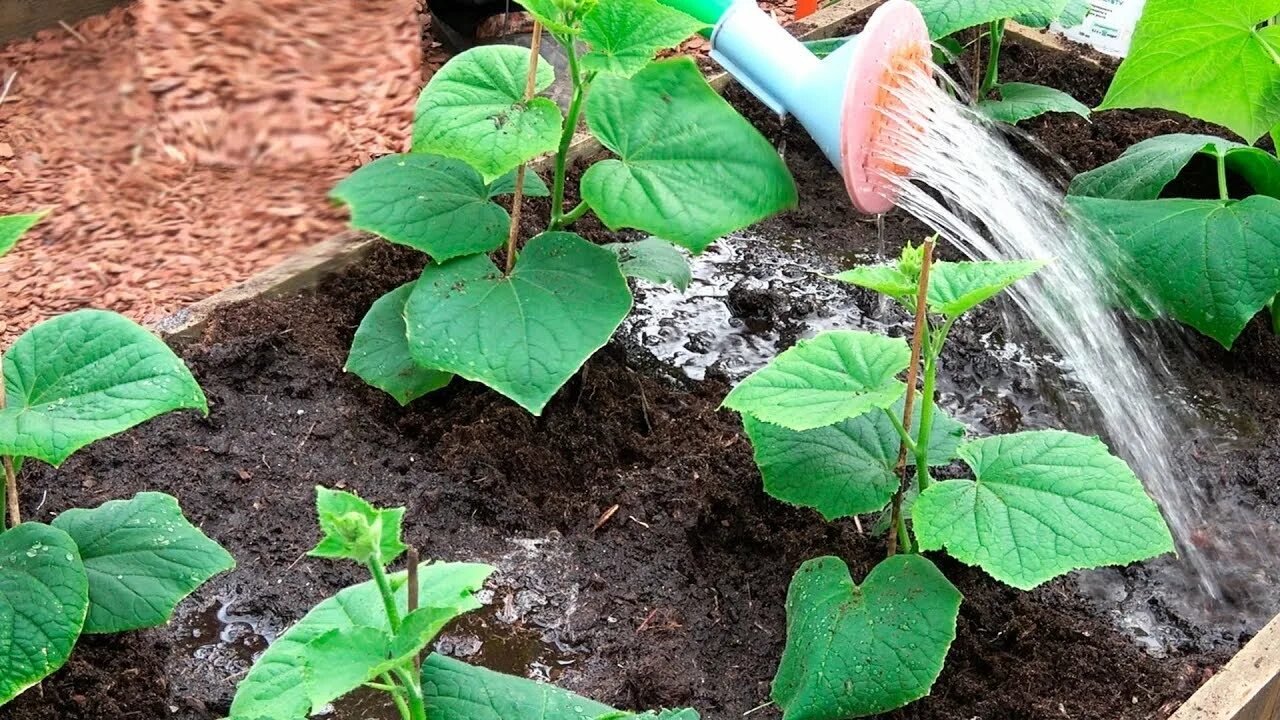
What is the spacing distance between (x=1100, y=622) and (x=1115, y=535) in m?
0.49

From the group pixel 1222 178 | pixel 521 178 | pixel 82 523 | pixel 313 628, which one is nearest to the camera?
pixel 313 628

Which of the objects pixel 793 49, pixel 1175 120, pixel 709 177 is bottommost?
pixel 1175 120

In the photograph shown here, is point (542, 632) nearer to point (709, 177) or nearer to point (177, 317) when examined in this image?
point (709, 177)

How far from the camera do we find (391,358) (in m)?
2.44

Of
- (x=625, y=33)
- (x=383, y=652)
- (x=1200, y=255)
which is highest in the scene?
(x=625, y=33)

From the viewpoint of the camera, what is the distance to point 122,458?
2.40m

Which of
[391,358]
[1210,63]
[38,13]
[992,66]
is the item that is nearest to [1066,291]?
[1210,63]

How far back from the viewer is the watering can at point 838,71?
7.54ft

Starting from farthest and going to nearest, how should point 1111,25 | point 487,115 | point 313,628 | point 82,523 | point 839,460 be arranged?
point 1111,25, point 487,115, point 839,460, point 82,523, point 313,628

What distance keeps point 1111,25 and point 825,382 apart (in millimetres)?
2340

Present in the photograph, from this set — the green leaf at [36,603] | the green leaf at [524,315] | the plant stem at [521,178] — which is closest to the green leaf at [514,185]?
the plant stem at [521,178]

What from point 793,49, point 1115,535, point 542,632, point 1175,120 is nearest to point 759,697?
point 542,632

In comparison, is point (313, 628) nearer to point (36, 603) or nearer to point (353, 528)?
point (353, 528)

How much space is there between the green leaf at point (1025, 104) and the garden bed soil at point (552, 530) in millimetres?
711
